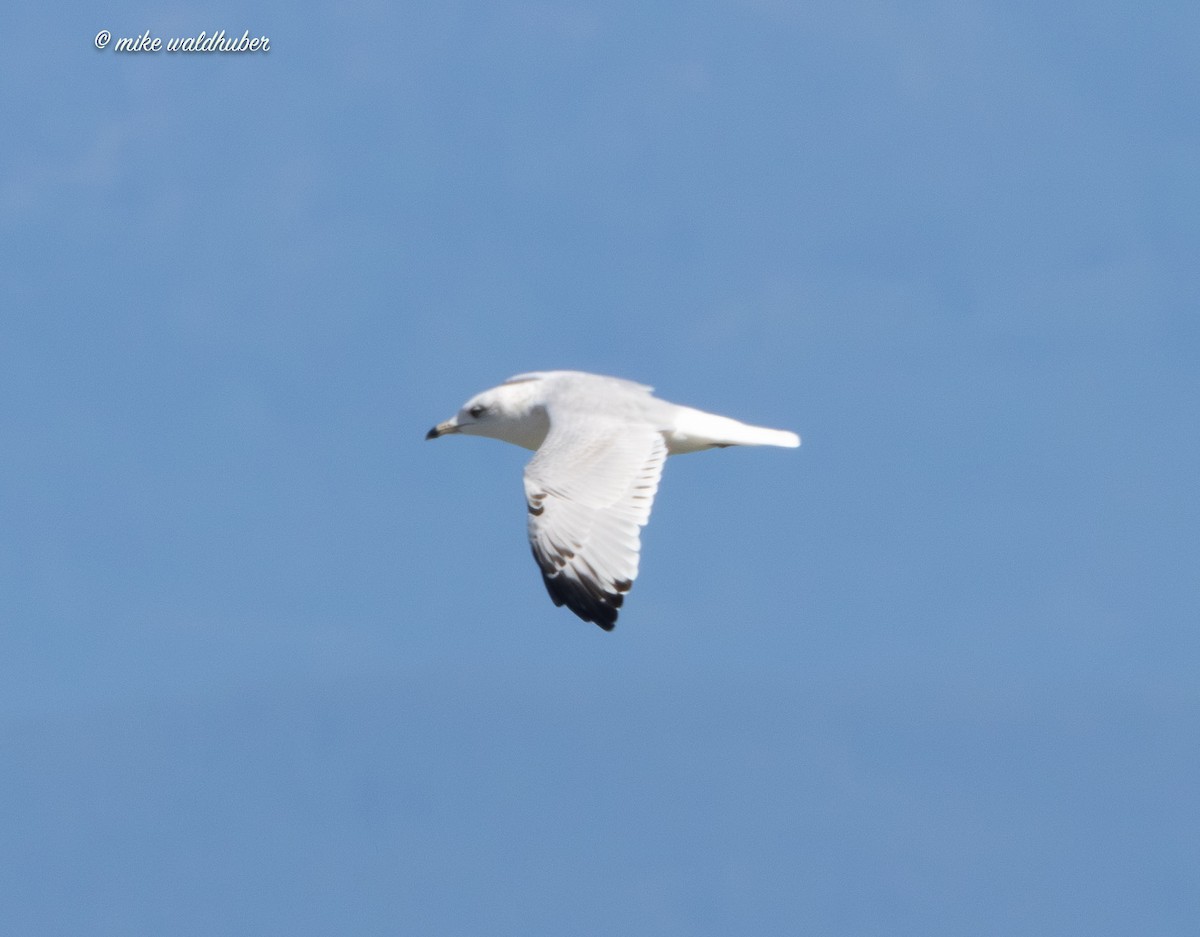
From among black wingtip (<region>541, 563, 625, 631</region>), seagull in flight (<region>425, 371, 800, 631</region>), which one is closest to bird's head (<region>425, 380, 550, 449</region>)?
seagull in flight (<region>425, 371, 800, 631</region>)

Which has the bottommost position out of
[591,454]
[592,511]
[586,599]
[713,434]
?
[586,599]

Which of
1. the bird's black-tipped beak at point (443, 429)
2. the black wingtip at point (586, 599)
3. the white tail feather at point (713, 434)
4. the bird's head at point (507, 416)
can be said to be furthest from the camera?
the bird's black-tipped beak at point (443, 429)

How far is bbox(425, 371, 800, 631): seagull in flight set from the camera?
1180 centimetres

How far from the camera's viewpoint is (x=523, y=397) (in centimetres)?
1426

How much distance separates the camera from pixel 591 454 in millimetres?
12625

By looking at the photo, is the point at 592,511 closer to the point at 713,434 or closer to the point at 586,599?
the point at 586,599

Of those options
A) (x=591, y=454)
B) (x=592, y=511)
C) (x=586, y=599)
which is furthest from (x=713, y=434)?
(x=586, y=599)

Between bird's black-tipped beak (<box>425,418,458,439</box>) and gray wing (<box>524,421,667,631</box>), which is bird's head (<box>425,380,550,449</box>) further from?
gray wing (<box>524,421,667,631</box>)

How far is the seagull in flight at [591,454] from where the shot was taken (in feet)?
38.7

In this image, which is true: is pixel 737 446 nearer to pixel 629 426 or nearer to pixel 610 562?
pixel 629 426

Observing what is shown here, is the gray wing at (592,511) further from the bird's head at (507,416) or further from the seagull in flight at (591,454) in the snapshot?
the bird's head at (507,416)

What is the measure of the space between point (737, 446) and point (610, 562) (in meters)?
2.32

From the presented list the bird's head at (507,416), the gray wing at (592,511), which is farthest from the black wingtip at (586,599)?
the bird's head at (507,416)

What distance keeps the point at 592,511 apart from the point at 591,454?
0.64m
